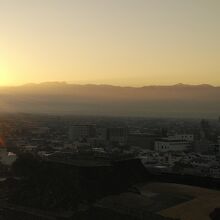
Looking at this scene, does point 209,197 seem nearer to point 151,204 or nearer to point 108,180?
point 151,204

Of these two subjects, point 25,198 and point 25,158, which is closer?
point 25,198

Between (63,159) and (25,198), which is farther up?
(63,159)

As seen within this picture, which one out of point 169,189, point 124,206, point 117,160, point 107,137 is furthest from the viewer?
point 107,137

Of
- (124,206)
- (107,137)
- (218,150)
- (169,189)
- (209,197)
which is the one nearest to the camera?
(124,206)

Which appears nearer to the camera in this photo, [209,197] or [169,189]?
[209,197]

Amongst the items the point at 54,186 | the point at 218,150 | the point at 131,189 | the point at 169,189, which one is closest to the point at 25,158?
the point at 54,186

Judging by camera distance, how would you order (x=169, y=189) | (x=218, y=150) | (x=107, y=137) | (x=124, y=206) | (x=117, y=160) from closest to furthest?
(x=124, y=206)
(x=169, y=189)
(x=117, y=160)
(x=218, y=150)
(x=107, y=137)

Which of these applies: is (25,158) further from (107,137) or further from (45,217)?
(107,137)

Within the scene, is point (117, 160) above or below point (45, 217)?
above

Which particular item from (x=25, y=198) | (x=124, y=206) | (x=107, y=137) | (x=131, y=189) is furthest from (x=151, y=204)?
(x=107, y=137)
